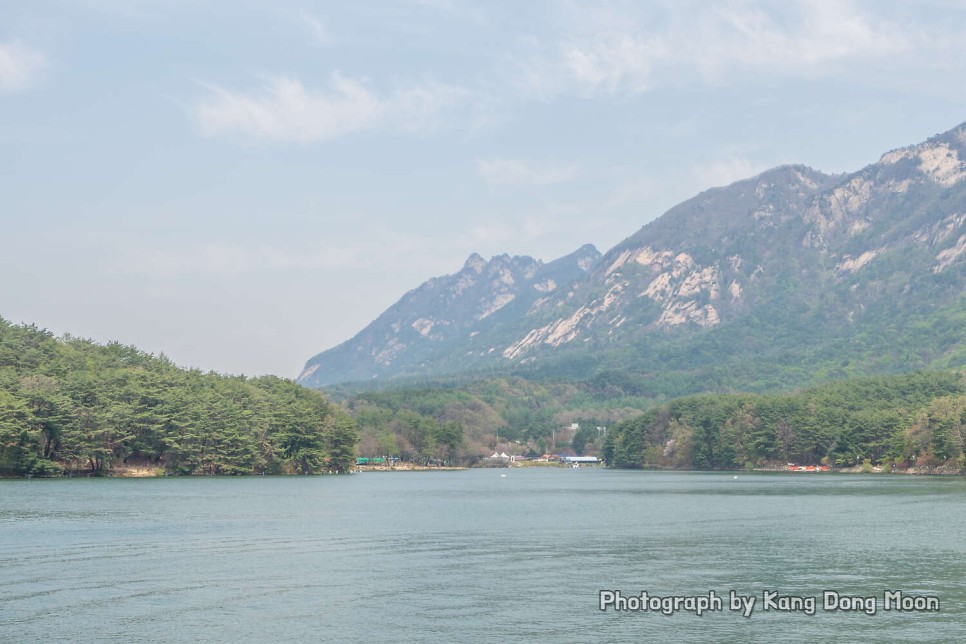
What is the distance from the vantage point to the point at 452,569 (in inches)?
Result: 1913

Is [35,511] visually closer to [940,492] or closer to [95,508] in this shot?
[95,508]

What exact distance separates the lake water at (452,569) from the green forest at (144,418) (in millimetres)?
37488

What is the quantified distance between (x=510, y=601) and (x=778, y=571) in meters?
14.9

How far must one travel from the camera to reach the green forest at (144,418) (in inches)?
4904

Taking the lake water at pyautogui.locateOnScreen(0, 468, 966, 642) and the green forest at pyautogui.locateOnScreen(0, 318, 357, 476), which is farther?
the green forest at pyautogui.locateOnScreen(0, 318, 357, 476)

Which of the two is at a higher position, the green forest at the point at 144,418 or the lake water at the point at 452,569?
the green forest at the point at 144,418

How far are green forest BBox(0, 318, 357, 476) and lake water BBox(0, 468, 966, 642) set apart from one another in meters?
37.5

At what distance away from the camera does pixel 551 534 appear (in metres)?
65.2

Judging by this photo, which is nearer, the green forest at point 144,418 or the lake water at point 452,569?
the lake water at point 452,569

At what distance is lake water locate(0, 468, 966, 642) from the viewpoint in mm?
35812

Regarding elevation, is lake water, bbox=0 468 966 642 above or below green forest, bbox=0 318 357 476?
below

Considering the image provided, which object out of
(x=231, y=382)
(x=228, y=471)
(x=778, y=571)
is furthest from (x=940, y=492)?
(x=231, y=382)

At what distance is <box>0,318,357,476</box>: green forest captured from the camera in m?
125

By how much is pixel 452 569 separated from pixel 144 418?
322 ft
